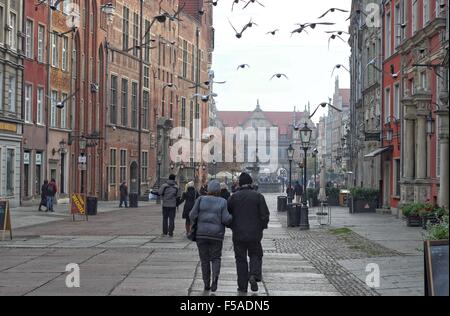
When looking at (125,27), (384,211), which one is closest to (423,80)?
(384,211)

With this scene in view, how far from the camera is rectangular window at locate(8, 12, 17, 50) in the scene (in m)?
44.5

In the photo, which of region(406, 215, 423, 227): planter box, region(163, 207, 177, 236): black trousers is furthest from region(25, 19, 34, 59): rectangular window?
region(406, 215, 423, 227): planter box

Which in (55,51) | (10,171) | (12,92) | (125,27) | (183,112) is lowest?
(10,171)

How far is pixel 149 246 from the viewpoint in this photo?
2203 cm


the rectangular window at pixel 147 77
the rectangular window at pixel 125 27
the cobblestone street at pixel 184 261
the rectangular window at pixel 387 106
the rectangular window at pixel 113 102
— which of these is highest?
the rectangular window at pixel 125 27

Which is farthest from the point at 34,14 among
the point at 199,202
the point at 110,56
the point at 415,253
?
the point at 199,202

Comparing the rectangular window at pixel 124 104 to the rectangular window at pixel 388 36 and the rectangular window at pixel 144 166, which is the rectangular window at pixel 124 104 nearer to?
the rectangular window at pixel 144 166

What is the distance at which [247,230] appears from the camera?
12781mm

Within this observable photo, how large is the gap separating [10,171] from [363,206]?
18617 millimetres

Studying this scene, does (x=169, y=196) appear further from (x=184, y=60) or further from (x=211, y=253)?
(x=184, y=60)

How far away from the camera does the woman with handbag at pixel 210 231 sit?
41.7ft

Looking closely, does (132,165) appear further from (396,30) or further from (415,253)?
(415,253)

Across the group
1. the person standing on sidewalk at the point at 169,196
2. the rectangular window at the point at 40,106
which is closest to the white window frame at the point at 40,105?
the rectangular window at the point at 40,106

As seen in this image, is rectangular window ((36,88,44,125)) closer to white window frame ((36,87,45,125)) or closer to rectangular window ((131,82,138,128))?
white window frame ((36,87,45,125))
